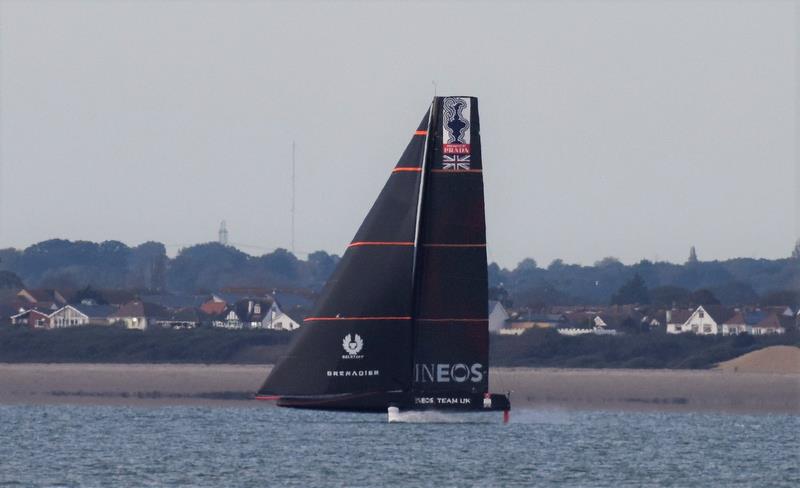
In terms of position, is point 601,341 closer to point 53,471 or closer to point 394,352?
point 394,352

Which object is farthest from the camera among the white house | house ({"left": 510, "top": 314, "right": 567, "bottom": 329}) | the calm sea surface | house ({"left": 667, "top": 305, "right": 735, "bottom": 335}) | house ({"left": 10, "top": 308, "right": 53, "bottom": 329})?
house ({"left": 667, "top": 305, "right": 735, "bottom": 335})

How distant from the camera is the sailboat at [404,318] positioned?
50.0m

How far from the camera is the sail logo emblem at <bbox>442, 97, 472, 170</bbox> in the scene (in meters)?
49.3

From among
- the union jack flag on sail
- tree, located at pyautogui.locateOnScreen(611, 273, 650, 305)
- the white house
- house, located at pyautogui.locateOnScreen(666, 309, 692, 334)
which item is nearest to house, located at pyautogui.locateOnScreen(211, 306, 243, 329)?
the white house

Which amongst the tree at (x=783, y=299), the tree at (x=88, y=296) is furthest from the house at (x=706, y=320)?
the tree at (x=88, y=296)

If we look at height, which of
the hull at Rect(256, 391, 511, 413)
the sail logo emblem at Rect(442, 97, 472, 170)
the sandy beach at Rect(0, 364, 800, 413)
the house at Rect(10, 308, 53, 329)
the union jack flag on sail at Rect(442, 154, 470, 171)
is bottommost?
the hull at Rect(256, 391, 511, 413)

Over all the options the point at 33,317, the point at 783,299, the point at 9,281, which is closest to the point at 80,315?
the point at 33,317

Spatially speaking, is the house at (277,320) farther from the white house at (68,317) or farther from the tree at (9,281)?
the tree at (9,281)

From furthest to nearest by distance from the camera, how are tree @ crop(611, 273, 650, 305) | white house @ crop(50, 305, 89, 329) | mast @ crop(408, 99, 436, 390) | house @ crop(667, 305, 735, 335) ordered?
tree @ crop(611, 273, 650, 305), house @ crop(667, 305, 735, 335), white house @ crop(50, 305, 89, 329), mast @ crop(408, 99, 436, 390)

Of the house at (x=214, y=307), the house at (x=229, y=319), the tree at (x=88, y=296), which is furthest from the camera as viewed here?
the house at (x=214, y=307)

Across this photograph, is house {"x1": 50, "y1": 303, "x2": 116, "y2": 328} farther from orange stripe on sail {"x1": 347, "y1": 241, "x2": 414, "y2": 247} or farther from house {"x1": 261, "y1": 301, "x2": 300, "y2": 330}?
orange stripe on sail {"x1": 347, "y1": 241, "x2": 414, "y2": 247}

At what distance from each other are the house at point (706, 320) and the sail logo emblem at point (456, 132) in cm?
8901

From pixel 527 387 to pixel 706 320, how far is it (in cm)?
5837

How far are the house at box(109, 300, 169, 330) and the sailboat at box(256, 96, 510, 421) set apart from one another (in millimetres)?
82374
